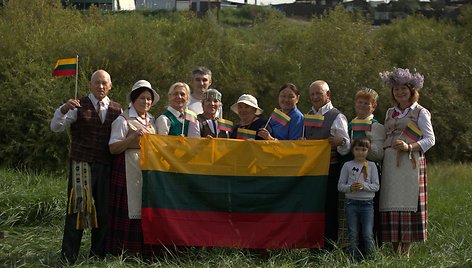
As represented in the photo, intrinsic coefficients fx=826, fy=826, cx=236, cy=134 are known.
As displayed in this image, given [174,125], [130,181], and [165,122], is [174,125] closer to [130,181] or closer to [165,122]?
[165,122]

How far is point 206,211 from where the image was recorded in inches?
276

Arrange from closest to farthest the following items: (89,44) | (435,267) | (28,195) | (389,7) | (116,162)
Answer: (435,267)
(116,162)
(28,195)
(89,44)
(389,7)

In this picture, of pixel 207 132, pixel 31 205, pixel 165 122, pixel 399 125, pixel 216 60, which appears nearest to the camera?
pixel 399 125

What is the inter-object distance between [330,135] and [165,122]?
4.64 feet

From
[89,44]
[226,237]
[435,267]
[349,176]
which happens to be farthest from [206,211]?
[89,44]

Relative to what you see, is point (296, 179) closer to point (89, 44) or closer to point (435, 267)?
point (435, 267)

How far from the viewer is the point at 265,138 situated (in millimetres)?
7004

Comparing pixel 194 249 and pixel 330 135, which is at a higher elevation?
pixel 330 135

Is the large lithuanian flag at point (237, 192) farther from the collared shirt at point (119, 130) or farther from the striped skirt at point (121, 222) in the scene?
the collared shirt at point (119, 130)

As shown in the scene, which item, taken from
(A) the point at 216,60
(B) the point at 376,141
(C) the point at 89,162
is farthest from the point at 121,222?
(A) the point at 216,60

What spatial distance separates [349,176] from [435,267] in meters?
1.00

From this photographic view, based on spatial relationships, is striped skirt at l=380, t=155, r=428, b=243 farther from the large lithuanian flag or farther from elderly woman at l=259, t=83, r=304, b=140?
elderly woman at l=259, t=83, r=304, b=140

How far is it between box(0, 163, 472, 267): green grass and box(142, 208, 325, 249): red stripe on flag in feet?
0.37

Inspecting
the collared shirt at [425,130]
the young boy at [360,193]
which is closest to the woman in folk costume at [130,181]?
the young boy at [360,193]
